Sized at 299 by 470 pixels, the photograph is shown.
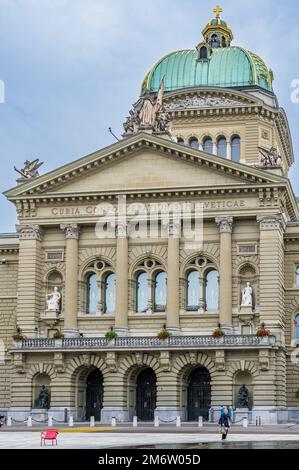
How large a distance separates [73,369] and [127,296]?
6454mm

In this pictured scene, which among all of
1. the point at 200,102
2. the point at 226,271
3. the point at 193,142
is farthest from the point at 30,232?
the point at 200,102

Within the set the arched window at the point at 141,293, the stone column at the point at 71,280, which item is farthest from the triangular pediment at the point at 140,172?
the arched window at the point at 141,293

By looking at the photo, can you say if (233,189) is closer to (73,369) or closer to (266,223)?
(266,223)

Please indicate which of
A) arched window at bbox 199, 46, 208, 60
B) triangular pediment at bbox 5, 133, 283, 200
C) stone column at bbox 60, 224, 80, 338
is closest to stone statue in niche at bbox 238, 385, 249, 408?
stone column at bbox 60, 224, 80, 338

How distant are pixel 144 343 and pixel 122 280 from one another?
5.28 meters

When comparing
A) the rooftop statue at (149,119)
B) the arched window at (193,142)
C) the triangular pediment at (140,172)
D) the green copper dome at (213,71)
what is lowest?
the triangular pediment at (140,172)

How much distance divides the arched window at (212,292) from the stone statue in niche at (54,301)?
1104 cm

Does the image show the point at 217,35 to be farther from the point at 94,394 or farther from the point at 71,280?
the point at 94,394

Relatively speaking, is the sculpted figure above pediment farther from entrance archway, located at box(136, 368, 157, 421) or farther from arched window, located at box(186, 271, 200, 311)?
entrance archway, located at box(136, 368, 157, 421)

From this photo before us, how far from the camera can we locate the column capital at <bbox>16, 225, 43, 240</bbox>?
67.4 m

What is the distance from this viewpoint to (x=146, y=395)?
2554 inches

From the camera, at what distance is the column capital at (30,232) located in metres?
67.4

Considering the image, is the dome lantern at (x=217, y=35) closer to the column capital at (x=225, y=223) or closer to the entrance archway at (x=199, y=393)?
the column capital at (x=225, y=223)

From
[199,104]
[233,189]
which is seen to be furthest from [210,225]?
[199,104]
